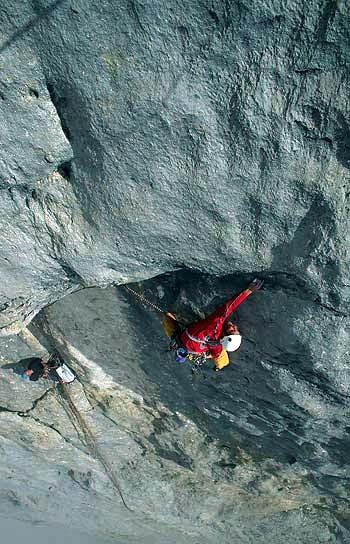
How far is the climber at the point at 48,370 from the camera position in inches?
172

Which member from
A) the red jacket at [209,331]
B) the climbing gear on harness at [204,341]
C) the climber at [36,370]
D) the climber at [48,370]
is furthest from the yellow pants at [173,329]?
the climber at [36,370]

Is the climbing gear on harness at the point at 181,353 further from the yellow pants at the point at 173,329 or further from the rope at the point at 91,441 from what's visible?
the rope at the point at 91,441

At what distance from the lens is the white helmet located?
3398mm

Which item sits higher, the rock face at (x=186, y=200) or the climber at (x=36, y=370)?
the rock face at (x=186, y=200)

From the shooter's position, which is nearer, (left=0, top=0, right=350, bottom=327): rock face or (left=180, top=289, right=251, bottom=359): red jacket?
(left=0, top=0, right=350, bottom=327): rock face

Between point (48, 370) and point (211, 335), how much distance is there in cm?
171

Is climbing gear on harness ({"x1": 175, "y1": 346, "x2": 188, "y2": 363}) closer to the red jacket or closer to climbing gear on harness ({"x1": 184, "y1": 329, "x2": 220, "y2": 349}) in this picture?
the red jacket

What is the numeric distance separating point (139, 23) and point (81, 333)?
2605 millimetres

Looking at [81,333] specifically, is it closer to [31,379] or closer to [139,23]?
[31,379]

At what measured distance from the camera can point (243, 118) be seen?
244 cm

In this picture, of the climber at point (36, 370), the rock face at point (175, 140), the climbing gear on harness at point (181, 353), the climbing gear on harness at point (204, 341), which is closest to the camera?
the rock face at point (175, 140)

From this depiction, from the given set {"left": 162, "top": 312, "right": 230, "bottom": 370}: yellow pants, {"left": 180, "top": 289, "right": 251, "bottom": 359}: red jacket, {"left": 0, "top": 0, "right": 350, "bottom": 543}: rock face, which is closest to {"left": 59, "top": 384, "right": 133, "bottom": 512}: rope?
{"left": 0, "top": 0, "right": 350, "bottom": 543}: rock face

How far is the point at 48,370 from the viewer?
4406 mm

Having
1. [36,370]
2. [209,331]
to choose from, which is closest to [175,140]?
[209,331]
